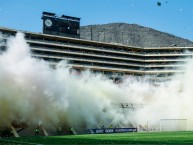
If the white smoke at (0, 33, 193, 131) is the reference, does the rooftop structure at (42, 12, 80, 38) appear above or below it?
above

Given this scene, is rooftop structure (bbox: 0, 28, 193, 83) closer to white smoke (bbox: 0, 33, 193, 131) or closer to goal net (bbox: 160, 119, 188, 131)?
white smoke (bbox: 0, 33, 193, 131)

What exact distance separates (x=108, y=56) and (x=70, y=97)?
7639 cm

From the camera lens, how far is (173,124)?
87125 millimetres

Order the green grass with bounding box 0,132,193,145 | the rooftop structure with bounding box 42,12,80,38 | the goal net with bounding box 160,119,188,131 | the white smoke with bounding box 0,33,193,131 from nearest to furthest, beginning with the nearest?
the green grass with bounding box 0,132,193,145 < the white smoke with bounding box 0,33,193,131 < the goal net with bounding box 160,119,188,131 < the rooftop structure with bounding box 42,12,80,38

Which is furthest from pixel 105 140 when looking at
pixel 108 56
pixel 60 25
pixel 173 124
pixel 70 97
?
pixel 108 56

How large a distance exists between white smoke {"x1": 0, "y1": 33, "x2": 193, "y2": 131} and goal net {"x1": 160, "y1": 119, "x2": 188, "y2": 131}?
1406 mm

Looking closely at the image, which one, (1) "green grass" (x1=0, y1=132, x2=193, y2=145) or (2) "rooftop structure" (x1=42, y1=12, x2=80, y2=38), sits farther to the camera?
(2) "rooftop structure" (x1=42, y1=12, x2=80, y2=38)

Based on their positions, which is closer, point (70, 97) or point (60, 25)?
point (70, 97)

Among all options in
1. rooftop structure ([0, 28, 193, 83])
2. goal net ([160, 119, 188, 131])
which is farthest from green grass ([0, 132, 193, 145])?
rooftop structure ([0, 28, 193, 83])

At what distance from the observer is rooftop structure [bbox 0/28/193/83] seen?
13149 cm

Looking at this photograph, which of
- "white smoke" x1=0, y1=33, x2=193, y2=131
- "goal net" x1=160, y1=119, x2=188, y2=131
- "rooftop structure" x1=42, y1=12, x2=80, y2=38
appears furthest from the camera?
"rooftop structure" x1=42, y1=12, x2=80, y2=38

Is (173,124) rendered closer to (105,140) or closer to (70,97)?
(70,97)

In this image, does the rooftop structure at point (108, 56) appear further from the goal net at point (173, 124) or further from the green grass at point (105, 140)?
the green grass at point (105, 140)

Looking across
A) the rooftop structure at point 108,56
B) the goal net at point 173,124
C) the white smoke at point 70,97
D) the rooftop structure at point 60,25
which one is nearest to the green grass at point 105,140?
the white smoke at point 70,97
